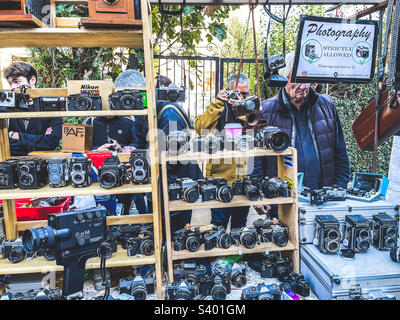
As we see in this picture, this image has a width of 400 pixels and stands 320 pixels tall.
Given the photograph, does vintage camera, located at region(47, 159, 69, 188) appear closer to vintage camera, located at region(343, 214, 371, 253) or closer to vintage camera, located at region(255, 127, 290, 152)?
vintage camera, located at region(255, 127, 290, 152)

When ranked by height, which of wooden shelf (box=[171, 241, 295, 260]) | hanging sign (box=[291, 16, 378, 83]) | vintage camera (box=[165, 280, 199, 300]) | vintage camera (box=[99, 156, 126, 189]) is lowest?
vintage camera (box=[165, 280, 199, 300])

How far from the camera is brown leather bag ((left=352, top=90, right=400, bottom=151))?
271 cm

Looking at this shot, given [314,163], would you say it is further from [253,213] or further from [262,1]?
[253,213]

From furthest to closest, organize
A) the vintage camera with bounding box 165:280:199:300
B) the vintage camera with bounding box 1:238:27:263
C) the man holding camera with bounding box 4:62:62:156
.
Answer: the man holding camera with bounding box 4:62:62:156 → the vintage camera with bounding box 1:238:27:263 → the vintage camera with bounding box 165:280:199:300

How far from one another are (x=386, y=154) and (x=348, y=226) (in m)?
4.69

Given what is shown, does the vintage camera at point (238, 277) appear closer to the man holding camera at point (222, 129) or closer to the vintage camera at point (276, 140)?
the man holding camera at point (222, 129)

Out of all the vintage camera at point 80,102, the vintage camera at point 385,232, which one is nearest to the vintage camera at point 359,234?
the vintage camera at point 385,232

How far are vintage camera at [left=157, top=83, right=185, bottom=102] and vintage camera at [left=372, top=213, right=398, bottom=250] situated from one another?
2.04m

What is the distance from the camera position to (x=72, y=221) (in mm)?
1866

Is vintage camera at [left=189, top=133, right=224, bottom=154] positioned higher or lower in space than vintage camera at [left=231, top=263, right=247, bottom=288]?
higher

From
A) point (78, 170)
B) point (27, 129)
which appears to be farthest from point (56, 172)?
point (27, 129)

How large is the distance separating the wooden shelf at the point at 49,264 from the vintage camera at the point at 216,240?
18.3 inches

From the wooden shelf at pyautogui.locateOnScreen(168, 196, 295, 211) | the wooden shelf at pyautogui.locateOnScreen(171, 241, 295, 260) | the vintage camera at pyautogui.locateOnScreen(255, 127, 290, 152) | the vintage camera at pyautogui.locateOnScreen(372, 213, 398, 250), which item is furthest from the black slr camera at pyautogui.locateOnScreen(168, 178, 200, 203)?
the vintage camera at pyautogui.locateOnScreen(372, 213, 398, 250)

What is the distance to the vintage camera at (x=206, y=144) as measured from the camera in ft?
8.05
